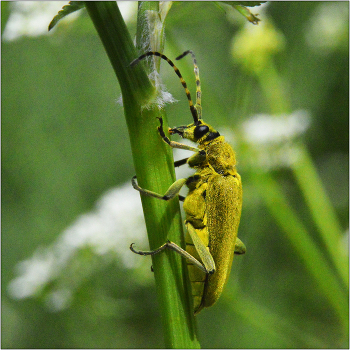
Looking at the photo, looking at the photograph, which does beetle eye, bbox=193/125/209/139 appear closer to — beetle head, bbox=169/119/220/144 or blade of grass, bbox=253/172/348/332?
beetle head, bbox=169/119/220/144

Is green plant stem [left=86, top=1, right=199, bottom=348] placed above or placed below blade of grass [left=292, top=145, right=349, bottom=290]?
above

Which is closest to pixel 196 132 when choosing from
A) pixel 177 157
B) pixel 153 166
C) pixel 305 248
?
pixel 153 166

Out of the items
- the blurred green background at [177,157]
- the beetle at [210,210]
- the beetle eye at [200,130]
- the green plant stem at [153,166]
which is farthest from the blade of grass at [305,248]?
the green plant stem at [153,166]

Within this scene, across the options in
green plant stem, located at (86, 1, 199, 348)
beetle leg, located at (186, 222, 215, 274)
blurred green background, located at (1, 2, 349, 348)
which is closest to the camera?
green plant stem, located at (86, 1, 199, 348)

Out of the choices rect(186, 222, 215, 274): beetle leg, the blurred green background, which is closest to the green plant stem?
rect(186, 222, 215, 274): beetle leg

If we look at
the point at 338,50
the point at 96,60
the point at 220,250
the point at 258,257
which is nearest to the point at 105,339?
the point at 258,257

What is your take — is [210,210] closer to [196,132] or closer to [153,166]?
[196,132]
